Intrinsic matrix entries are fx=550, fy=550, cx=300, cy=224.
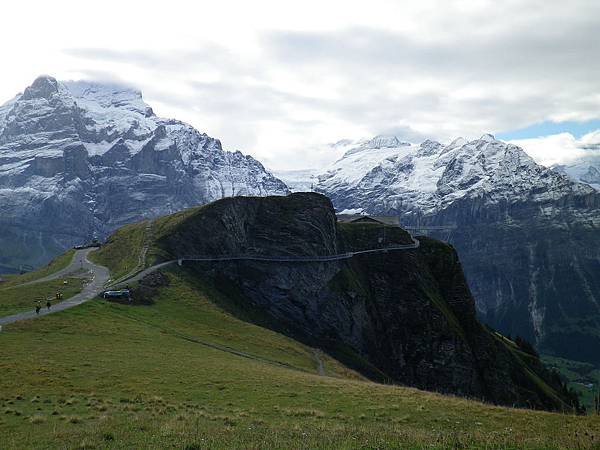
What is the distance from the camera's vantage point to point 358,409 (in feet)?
120

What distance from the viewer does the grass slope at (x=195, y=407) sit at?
25391mm

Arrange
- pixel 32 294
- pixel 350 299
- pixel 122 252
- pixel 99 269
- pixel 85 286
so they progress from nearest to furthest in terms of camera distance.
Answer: pixel 32 294
pixel 85 286
pixel 99 269
pixel 122 252
pixel 350 299

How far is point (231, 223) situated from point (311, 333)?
32052 mm

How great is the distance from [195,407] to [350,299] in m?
97.0

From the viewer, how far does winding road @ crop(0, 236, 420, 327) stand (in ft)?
249

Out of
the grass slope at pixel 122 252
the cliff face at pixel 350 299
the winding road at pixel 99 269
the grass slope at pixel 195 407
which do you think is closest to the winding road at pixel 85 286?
the winding road at pixel 99 269

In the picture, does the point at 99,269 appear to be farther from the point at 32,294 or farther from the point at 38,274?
the point at 32,294

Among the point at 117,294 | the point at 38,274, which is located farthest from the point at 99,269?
the point at 117,294

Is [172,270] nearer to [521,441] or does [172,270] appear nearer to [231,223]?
[231,223]

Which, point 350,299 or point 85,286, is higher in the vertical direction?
point 85,286

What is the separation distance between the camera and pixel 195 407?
3550 centimetres

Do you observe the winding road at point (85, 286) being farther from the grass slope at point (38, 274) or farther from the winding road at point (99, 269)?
the grass slope at point (38, 274)

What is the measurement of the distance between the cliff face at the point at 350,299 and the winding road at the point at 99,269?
163 centimetres

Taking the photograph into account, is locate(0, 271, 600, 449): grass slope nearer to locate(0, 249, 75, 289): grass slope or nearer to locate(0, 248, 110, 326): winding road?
locate(0, 248, 110, 326): winding road
